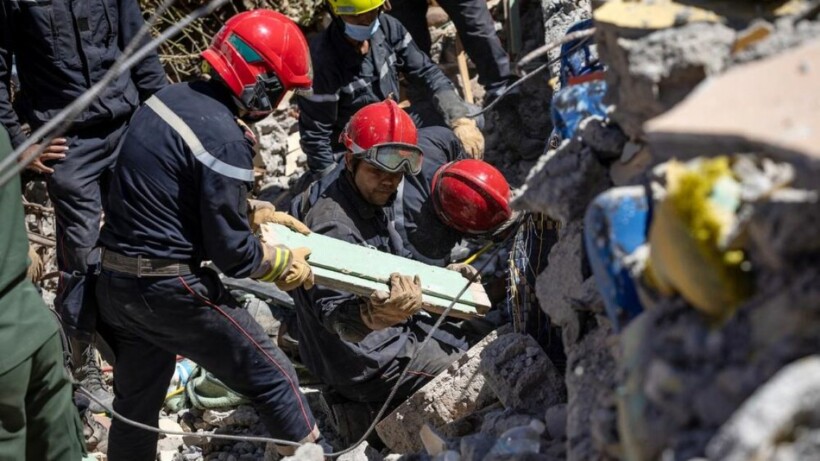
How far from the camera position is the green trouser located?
411 cm

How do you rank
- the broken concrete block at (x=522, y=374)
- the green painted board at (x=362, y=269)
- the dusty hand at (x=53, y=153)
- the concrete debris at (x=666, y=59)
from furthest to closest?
the dusty hand at (x=53, y=153), the green painted board at (x=362, y=269), the broken concrete block at (x=522, y=374), the concrete debris at (x=666, y=59)

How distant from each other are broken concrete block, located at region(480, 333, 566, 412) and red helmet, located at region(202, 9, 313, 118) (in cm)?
155

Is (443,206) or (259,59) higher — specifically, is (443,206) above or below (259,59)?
below

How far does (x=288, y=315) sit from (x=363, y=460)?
1.35 m

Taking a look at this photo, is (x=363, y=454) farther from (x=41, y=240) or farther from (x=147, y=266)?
(x=41, y=240)

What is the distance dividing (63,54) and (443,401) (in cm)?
278

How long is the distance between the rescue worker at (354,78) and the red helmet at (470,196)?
976 millimetres

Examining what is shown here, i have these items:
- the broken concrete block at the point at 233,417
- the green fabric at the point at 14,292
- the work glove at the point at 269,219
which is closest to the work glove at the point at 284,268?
the work glove at the point at 269,219

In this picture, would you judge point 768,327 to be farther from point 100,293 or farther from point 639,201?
point 100,293

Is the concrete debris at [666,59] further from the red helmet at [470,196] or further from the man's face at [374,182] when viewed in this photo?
the red helmet at [470,196]

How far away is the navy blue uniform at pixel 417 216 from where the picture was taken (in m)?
6.01

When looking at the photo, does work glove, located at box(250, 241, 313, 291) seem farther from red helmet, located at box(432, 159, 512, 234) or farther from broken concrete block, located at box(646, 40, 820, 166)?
broken concrete block, located at box(646, 40, 820, 166)

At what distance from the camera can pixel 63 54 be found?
5871 mm

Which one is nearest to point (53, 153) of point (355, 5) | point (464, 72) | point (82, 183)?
point (82, 183)
